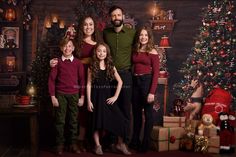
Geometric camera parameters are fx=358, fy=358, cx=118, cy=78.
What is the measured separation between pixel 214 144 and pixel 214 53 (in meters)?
1.93

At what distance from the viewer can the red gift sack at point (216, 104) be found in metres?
5.41

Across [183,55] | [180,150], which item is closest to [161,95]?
[183,55]

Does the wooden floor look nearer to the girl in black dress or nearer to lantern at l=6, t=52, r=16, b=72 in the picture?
the girl in black dress

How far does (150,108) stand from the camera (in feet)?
15.4

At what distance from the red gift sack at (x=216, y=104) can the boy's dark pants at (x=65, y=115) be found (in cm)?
213

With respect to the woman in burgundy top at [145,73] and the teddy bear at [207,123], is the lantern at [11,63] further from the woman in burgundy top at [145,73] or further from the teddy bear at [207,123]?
the teddy bear at [207,123]

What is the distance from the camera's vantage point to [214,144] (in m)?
4.95

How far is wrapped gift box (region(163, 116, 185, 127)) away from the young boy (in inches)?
50.2

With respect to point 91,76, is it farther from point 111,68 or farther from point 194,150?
point 194,150

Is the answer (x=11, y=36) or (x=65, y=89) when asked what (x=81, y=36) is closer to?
(x=65, y=89)

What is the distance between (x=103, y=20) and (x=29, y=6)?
1.22 metres

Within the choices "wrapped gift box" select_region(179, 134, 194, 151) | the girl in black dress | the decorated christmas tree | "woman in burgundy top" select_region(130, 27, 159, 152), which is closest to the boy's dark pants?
the girl in black dress

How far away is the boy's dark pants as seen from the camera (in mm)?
4527

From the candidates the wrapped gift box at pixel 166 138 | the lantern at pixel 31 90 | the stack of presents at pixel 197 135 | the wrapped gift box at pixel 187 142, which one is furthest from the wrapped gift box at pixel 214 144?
the lantern at pixel 31 90
